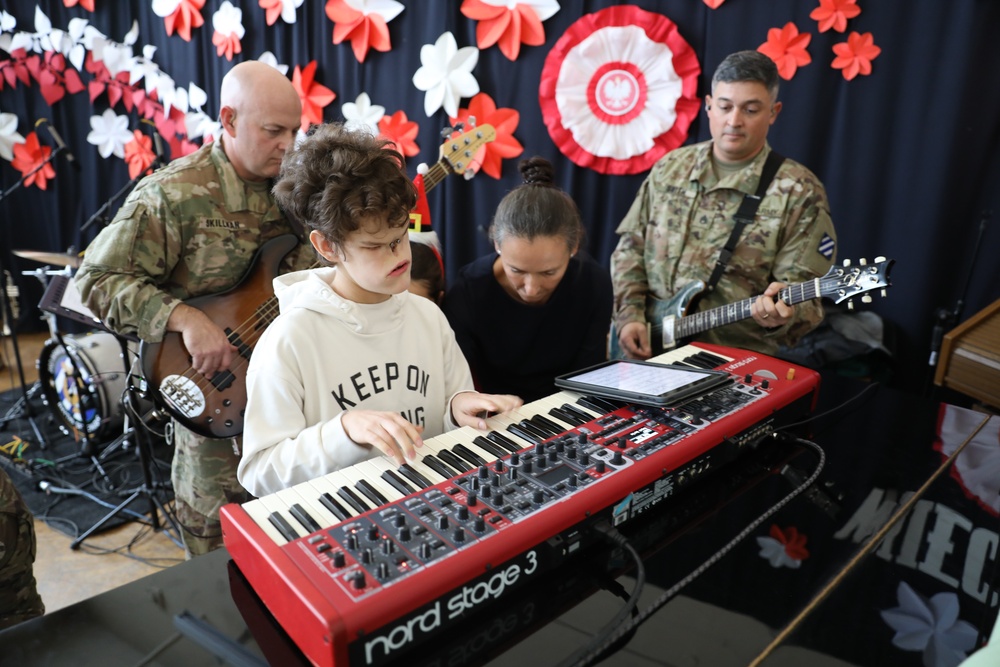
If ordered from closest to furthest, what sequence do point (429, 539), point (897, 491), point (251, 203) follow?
point (429, 539)
point (897, 491)
point (251, 203)

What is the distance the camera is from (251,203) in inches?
79.3

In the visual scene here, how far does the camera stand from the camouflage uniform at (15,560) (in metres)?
1.37

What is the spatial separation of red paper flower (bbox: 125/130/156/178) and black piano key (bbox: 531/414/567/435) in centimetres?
469

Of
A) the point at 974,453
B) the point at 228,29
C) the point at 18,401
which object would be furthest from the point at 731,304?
the point at 18,401

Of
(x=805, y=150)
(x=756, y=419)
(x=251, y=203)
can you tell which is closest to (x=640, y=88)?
(x=805, y=150)

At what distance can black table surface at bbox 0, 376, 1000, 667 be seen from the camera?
0.75 m

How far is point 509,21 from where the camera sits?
3.29m

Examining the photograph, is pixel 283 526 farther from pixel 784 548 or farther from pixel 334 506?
pixel 784 548

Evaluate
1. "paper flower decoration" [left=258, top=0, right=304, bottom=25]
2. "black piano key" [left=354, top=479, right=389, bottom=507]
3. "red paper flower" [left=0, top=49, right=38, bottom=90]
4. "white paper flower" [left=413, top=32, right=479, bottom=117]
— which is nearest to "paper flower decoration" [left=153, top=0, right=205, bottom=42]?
"paper flower decoration" [left=258, top=0, right=304, bottom=25]

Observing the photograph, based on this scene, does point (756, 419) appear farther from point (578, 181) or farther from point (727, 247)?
point (578, 181)

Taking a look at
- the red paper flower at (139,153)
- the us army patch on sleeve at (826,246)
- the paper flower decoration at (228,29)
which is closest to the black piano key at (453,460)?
the us army patch on sleeve at (826,246)

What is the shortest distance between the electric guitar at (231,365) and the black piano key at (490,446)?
116 cm

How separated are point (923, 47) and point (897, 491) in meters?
2.20

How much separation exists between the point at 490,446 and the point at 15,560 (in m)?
1.13
